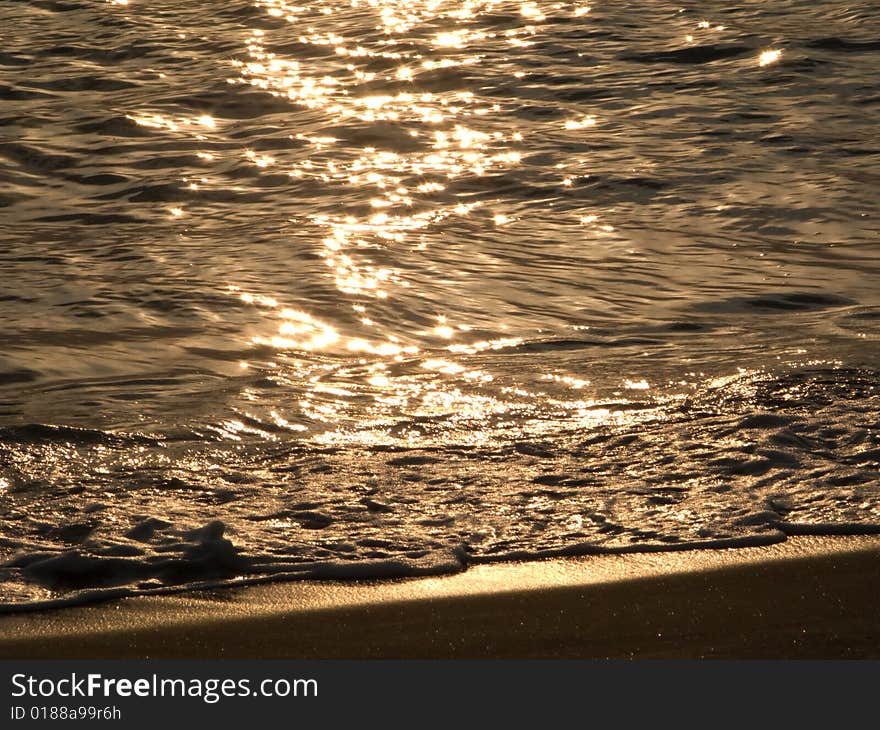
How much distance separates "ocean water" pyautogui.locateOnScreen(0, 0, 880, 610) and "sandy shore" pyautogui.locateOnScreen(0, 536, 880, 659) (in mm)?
130

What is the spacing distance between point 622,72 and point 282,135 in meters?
3.98

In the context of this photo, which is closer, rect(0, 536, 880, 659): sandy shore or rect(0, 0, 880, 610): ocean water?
rect(0, 536, 880, 659): sandy shore

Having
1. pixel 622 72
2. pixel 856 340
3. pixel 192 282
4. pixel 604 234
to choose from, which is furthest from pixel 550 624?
pixel 622 72

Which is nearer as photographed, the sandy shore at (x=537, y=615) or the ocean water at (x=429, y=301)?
the sandy shore at (x=537, y=615)

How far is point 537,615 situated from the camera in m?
3.53

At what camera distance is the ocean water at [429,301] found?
4289 mm

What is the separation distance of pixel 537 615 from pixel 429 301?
3.80m

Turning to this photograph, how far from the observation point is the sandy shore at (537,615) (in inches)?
130

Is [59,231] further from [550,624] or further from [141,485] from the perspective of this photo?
[550,624]

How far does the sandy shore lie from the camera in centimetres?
331

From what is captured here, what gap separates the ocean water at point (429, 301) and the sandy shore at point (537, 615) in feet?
0.43

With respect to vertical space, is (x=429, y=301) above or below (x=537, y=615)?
below

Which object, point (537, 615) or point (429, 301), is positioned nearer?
point (537, 615)

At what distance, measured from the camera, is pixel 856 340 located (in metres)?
6.07
